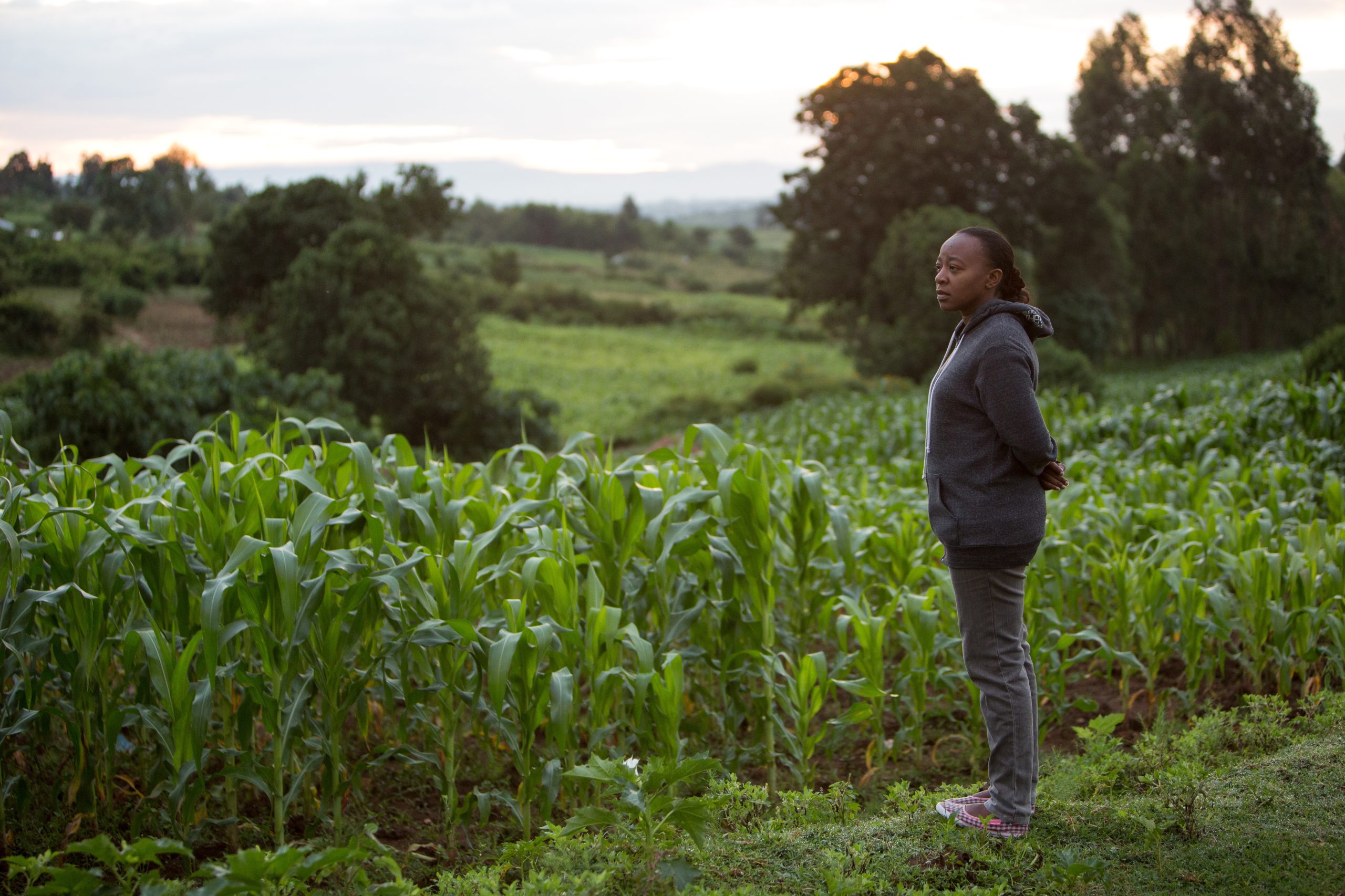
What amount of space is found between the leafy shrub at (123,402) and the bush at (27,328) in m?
1.42

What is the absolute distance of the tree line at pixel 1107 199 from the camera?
2677 centimetres

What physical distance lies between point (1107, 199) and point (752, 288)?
31.7 meters

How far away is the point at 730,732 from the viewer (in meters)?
3.75

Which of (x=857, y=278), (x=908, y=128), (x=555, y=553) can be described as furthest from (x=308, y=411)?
(x=908, y=128)

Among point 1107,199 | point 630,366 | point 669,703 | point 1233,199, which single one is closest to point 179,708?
point 669,703

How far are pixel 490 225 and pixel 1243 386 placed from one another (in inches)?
2589

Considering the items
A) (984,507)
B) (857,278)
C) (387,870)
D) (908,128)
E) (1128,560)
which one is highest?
(908,128)

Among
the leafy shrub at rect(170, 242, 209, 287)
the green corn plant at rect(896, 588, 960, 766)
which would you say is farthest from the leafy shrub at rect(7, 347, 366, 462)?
the green corn plant at rect(896, 588, 960, 766)

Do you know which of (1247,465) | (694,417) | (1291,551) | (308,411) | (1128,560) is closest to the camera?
(1291,551)

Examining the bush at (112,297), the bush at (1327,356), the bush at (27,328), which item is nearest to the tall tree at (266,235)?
the bush at (112,297)

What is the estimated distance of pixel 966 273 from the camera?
2.56 m

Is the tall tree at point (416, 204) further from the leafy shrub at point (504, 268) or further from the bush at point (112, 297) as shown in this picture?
the leafy shrub at point (504, 268)

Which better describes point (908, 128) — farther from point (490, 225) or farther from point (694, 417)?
point (490, 225)

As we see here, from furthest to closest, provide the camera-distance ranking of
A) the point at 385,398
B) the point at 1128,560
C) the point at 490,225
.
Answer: the point at 490,225
the point at 385,398
the point at 1128,560
